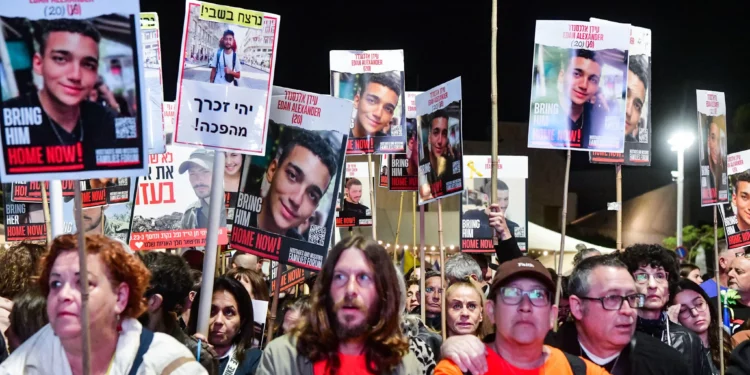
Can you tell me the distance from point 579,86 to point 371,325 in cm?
469

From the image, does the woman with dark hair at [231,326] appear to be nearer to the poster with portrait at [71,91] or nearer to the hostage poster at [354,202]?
the poster with portrait at [71,91]

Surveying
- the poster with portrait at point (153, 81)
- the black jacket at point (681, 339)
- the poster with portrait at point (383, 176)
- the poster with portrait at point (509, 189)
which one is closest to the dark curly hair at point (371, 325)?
the black jacket at point (681, 339)

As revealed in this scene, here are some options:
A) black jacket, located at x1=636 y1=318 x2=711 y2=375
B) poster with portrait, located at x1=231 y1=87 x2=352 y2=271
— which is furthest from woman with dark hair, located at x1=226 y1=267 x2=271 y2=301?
black jacket, located at x1=636 y1=318 x2=711 y2=375

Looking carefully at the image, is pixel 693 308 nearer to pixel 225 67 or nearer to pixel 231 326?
pixel 231 326

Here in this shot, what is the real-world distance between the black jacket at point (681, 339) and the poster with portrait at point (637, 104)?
11.3 ft

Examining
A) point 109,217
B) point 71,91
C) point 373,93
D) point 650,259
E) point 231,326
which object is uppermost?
point 373,93

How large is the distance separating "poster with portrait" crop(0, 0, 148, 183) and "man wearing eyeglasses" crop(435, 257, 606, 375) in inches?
63.3

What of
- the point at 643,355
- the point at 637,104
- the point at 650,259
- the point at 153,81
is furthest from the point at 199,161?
the point at 643,355

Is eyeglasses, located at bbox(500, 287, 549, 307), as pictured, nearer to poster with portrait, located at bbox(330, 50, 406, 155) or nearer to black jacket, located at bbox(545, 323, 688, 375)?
black jacket, located at bbox(545, 323, 688, 375)

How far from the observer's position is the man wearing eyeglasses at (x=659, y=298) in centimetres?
592

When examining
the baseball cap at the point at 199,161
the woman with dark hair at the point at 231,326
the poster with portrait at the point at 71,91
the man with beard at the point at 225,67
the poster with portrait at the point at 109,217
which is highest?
the man with beard at the point at 225,67

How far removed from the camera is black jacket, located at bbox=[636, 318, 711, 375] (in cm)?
588

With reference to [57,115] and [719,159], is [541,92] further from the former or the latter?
[57,115]

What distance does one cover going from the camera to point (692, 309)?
285 inches
